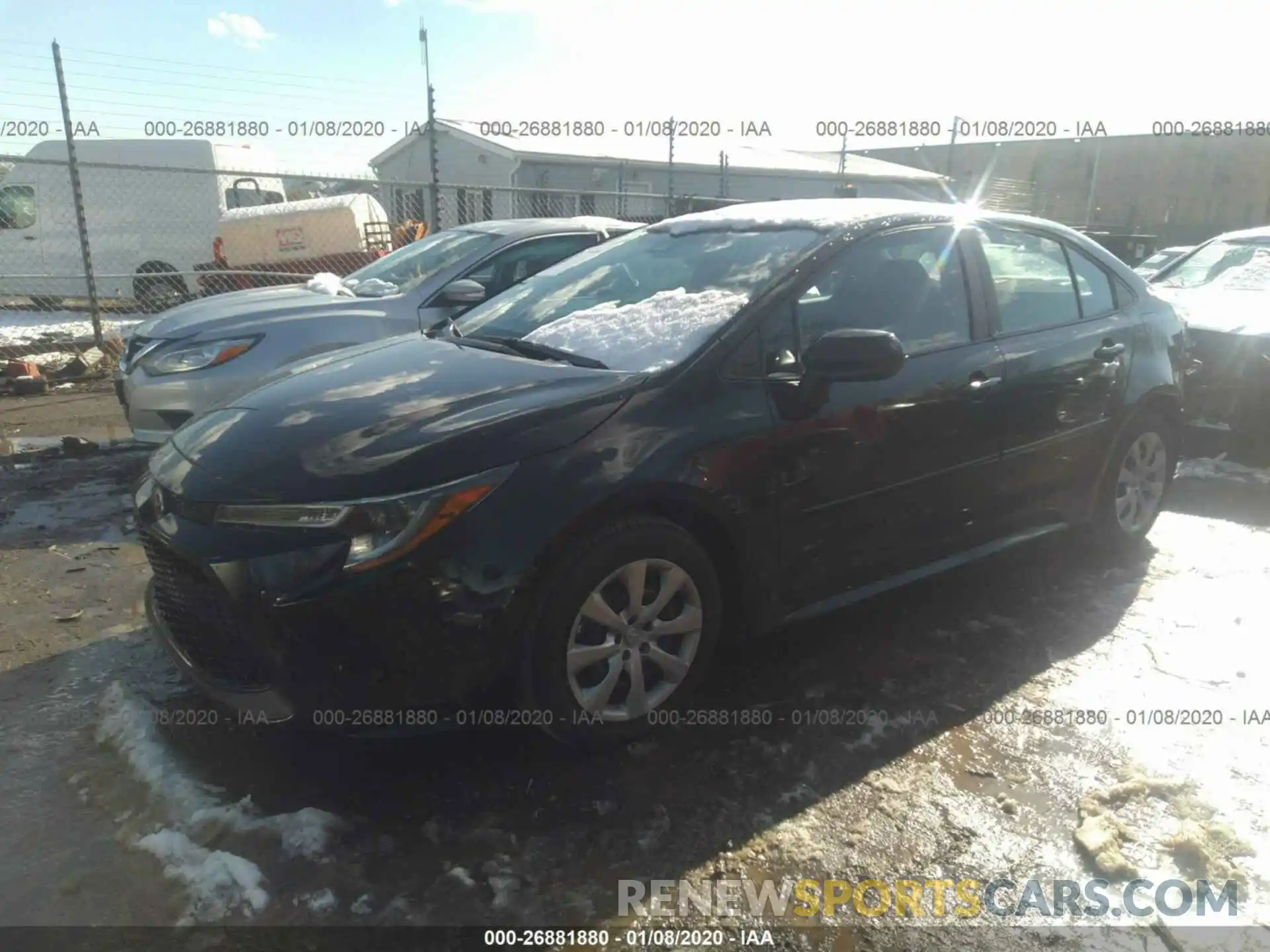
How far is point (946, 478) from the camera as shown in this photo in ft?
11.3

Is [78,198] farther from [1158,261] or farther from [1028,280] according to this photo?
[1158,261]

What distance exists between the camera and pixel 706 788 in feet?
8.80

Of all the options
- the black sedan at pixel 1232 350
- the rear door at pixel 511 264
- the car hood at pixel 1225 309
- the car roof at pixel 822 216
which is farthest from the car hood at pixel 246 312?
the car hood at pixel 1225 309

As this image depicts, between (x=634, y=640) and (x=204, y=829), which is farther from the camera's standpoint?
(x=634, y=640)

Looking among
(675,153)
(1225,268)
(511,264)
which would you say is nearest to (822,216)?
(511,264)

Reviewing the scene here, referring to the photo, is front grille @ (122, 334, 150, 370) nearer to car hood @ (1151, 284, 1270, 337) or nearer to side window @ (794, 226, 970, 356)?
side window @ (794, 226, 970, 356)

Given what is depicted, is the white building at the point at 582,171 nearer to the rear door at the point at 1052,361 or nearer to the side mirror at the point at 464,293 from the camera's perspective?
the side mirror at the point at 464,293

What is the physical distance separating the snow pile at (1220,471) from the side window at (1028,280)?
2638 millimetres

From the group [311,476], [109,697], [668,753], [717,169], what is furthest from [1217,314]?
[717,169]

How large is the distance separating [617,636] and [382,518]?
0.79 meters

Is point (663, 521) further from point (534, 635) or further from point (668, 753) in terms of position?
point (668, 753)

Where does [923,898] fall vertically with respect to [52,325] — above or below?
below

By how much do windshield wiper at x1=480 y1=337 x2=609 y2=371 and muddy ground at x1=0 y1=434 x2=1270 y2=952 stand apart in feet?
3.97

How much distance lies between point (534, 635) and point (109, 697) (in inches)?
65.2
